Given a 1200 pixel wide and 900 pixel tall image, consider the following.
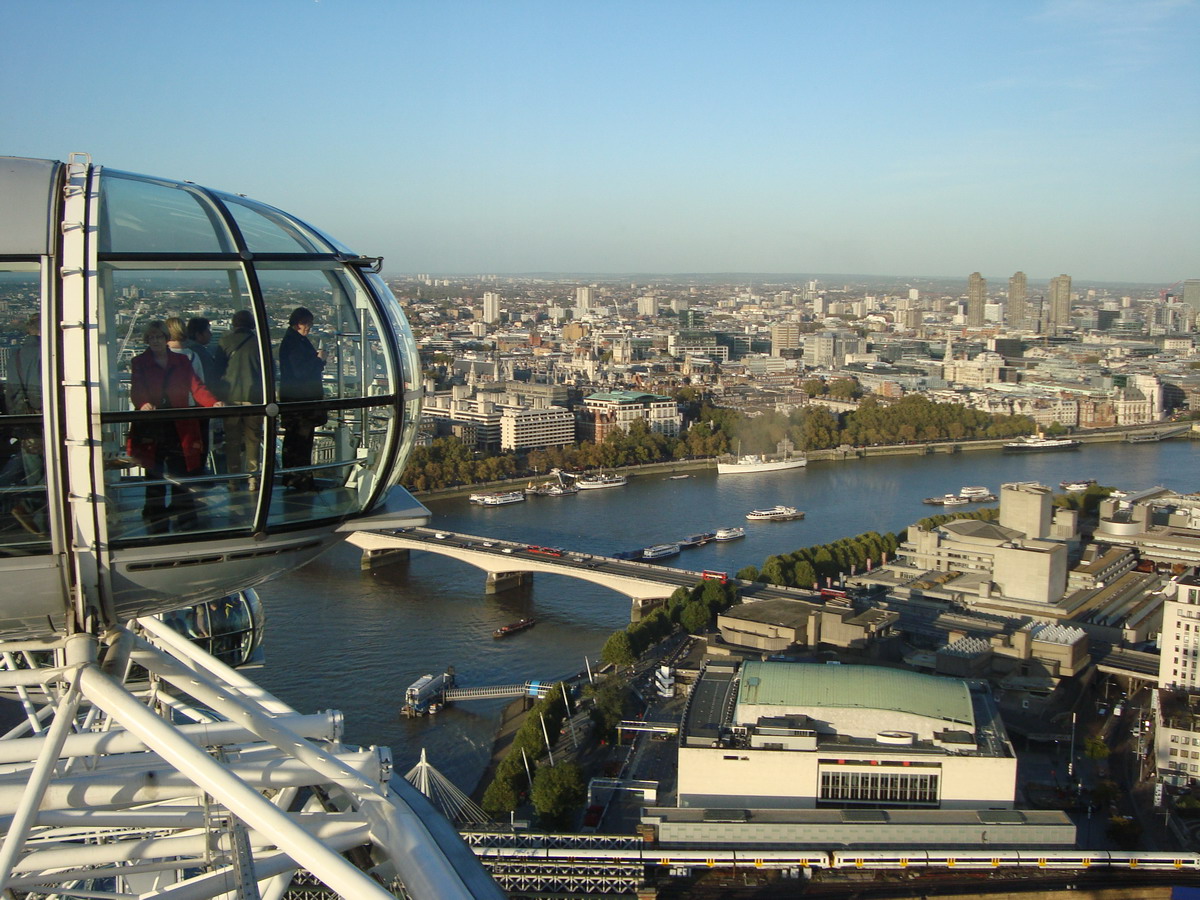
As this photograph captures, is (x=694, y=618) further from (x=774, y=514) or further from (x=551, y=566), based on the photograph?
(x=774, y=514)

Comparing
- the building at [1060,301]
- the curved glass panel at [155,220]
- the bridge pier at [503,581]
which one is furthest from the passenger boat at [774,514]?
the building at [1060,301]

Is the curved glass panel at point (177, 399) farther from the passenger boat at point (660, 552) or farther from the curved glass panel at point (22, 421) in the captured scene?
the passenger boat at point (660, 552)

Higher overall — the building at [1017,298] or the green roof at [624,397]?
the building at [1017,298]

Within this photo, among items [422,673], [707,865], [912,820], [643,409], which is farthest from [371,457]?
[643,409]

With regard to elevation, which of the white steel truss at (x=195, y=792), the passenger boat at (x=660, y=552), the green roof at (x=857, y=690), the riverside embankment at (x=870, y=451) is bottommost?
the riverside embankment at (x=870, y=451)

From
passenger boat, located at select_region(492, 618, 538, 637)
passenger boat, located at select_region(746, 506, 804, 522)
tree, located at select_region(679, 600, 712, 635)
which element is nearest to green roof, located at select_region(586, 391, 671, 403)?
passenger boat, located at select_region(746, 506, 804, 522)

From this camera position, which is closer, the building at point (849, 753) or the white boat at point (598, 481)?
the building at point (849, 753)

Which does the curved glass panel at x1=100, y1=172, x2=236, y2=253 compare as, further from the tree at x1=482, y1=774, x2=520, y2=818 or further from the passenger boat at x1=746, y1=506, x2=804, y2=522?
the passenger boat at x1=746, y1=506, x2=804, y2=522

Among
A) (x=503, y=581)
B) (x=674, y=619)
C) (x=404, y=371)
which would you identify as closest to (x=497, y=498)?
(x=503, y=581)
